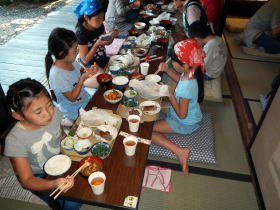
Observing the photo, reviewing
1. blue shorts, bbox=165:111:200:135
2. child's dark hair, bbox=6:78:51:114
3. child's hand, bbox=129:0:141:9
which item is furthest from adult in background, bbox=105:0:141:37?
child's dark hair, bbox=6:78:51:114

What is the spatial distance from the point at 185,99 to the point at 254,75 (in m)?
3.12

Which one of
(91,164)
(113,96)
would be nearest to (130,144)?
(91,164)

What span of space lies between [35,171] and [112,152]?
0.75 m

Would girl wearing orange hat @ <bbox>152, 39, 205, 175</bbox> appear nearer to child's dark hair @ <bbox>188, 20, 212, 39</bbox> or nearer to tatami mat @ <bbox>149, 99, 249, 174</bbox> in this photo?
tatami mat @ <bbox>149, 99, 249, 174</bbox>

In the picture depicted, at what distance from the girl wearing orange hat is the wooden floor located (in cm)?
306

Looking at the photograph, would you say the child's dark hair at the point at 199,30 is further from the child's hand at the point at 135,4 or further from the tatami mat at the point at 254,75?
the child's hand at the point at 135,4

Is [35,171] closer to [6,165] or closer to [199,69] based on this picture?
[6,165]

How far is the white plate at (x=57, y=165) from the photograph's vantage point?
175 cm

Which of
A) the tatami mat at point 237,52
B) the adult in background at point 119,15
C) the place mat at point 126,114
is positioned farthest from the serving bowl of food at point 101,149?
the tatami mat at point 237,52

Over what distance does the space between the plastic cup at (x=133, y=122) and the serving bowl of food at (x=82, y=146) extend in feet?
1.32

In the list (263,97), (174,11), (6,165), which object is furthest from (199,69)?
(174,11)

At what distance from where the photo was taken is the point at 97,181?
1681mm

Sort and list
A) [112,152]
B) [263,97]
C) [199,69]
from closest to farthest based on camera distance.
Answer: [112,152] < [199,69] < [263,97]

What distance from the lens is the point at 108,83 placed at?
2.73 meters
